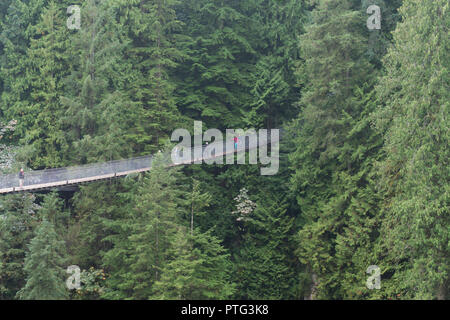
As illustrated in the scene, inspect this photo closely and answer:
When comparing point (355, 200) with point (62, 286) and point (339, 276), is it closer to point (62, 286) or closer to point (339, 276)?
point (339, 276)

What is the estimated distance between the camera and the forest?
1773 cm

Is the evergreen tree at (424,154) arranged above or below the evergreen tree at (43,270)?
above

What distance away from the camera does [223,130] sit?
27.6m

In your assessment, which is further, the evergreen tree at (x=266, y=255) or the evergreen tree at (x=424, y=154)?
the evergreen tree at (x=266, y=255)

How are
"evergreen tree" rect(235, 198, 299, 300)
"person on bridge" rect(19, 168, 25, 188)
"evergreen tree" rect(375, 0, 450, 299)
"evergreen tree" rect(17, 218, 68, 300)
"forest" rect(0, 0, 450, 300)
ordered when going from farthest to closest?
"evergreen tree" rect(235, 198, 299, 300) → "person on bridge" rect(19, 168, 25, 188) → "evergreen tree" rect(17, 218, 68, 300) → "forest" rect(0, 0, 450, 300) → "evergreen tree" rect(375, 0, 450, 299)

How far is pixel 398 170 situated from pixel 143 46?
12.6 m

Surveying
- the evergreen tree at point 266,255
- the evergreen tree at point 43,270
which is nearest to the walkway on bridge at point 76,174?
the evergreen tree at point 43,270

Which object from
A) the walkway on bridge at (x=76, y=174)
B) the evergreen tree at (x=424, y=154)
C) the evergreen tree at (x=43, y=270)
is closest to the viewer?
the evergreen tree at (x=424, y=154)

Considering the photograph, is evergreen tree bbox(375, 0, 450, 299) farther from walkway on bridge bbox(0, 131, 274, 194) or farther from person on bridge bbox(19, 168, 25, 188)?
person on bridge bbox(19, 168, 25, 188)

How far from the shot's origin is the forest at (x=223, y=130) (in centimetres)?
1773

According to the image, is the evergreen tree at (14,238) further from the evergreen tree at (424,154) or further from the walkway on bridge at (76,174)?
the evergreen tree at (424,154)

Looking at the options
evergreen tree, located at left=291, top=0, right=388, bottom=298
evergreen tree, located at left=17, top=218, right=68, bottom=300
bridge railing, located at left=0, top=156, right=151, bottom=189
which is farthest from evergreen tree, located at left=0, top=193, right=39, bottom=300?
evergreen tree, located at left=291, top=0, right=388, bottom=298
